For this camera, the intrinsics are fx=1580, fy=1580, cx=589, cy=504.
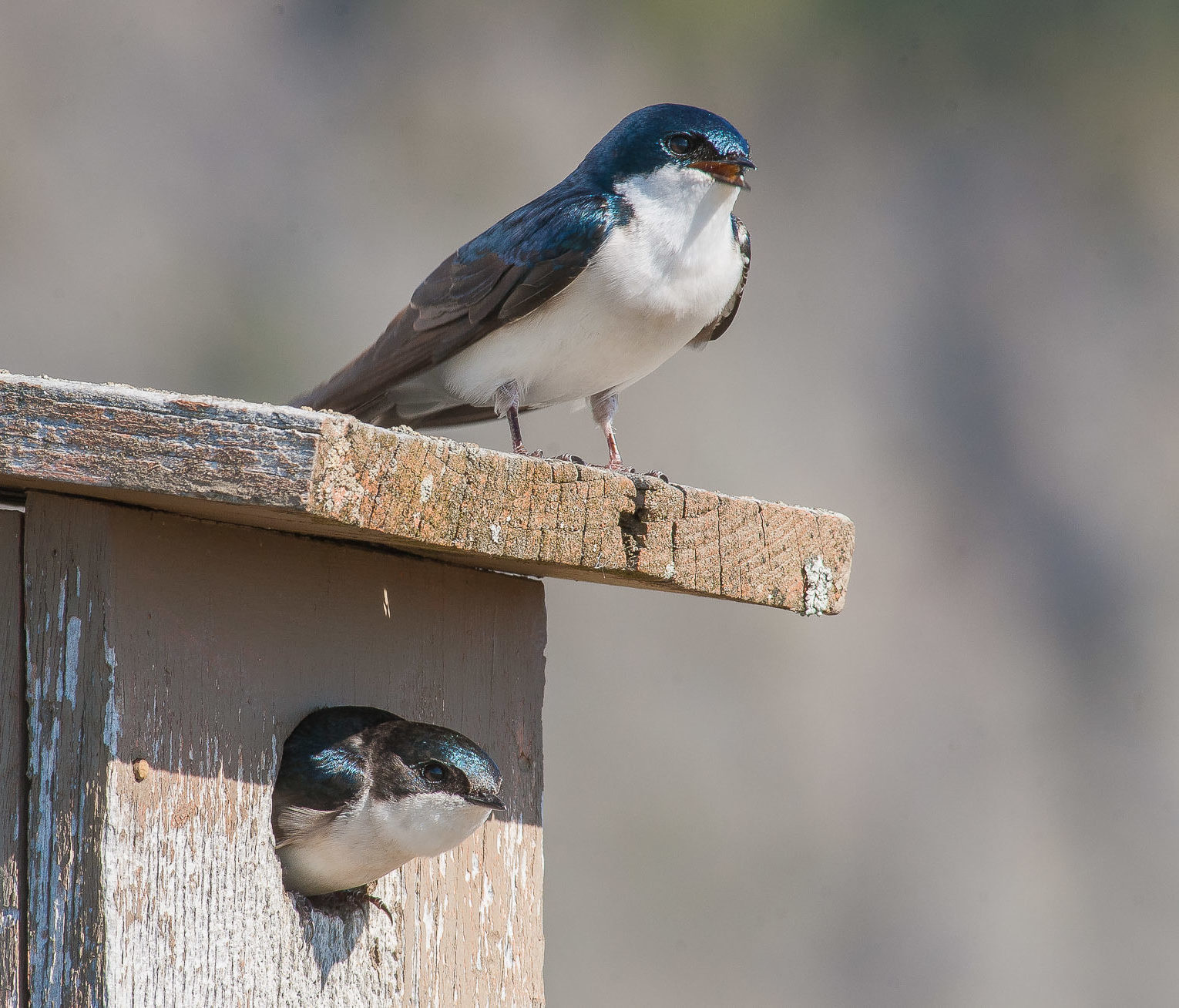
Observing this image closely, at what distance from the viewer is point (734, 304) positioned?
8.85 feet

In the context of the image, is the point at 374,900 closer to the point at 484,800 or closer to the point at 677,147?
the point at 484,800

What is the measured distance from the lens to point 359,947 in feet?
5.85

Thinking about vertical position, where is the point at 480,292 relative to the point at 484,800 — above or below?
above

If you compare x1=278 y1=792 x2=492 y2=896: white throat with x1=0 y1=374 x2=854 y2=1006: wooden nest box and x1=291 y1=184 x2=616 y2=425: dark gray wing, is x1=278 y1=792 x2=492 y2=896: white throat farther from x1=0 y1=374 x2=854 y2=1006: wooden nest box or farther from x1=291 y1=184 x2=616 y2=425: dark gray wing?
x1=291 y1=184 x2=616 y2=425: dark gray wing

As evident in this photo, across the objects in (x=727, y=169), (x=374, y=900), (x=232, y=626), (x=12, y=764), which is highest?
(x=727, y=169)

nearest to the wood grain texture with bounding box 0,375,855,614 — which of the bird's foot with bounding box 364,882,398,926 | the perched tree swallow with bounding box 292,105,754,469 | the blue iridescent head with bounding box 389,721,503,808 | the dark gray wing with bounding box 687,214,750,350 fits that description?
the blue iridescent head with bounding box 389,721,503,808

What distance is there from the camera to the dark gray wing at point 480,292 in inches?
93.3

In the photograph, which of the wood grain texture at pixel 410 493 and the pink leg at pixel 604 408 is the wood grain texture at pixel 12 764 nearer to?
the wood grain texture at pixel 410 493

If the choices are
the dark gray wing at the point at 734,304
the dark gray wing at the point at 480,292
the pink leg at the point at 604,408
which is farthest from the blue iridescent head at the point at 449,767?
the dark gray wing at the point at 734,304

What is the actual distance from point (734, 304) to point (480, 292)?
0.50 metres

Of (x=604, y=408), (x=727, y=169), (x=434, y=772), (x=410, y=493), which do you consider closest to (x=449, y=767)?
(x=434, y=772)

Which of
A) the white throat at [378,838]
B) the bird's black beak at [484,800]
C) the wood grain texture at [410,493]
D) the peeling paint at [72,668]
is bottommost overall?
→ the white throat at [378,838]

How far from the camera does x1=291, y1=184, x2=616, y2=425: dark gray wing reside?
2369 millimetres

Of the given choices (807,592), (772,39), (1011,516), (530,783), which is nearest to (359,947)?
(530,783)
